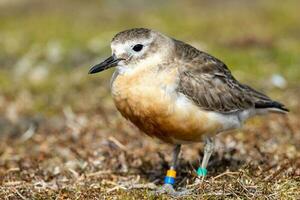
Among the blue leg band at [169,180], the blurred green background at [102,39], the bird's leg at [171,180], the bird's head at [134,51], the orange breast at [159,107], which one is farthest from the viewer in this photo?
the blurred green background at [102,39]

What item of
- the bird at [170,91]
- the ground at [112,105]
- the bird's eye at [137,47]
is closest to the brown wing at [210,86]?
the bird at [170,91]

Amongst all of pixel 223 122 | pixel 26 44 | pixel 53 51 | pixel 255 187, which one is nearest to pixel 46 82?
pixel 53 51

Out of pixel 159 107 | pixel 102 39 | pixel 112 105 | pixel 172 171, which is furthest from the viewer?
pixel 102 39

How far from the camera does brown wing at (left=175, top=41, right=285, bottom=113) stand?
7.36 meters

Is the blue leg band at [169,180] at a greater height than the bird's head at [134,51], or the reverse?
the bird's head at [134,51]

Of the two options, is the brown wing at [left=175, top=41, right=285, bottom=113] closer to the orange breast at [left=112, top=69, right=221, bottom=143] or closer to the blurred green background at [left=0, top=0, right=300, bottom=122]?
the orange breast at [left=112, top=69, right=221, bottom=143]

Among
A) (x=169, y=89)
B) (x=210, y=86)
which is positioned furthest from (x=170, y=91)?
(x=210, y=86)

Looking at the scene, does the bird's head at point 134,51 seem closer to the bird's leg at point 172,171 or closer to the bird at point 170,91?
the bird at point 170,91

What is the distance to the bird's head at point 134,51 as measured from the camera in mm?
7324

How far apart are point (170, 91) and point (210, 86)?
0.81m

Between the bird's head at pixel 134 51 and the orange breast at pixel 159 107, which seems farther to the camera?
the bird's head at pixel 134 51

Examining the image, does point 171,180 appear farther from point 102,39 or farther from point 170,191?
point 102,39

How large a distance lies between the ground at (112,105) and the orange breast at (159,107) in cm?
49

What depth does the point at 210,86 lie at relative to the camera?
770cm
